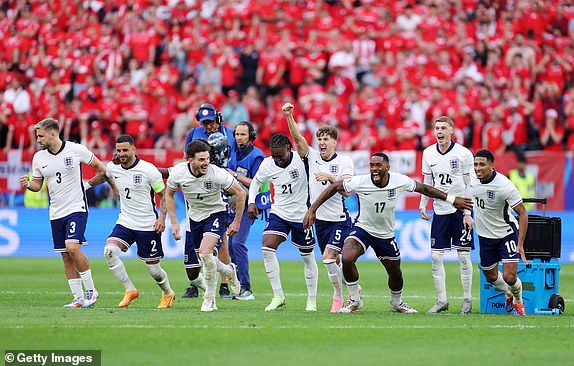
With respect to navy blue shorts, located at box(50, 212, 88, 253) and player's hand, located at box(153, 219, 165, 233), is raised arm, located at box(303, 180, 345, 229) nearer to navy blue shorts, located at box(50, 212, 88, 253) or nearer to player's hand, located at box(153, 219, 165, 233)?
player's hand, located at box(153, 219, 165, 233)

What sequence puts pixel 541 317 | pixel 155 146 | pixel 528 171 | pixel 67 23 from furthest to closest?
pixel 67 23
pixel 155 146
pixel 528 171
pixel 541 317

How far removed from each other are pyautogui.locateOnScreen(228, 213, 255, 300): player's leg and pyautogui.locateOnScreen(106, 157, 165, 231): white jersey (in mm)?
2317

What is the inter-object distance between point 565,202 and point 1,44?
18.8 metres

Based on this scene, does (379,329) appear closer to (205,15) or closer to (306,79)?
(306,79)

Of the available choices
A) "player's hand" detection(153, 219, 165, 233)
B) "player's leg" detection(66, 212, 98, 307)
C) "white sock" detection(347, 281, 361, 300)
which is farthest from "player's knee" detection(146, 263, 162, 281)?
"white sock" detection(347, 281, 361, 300)

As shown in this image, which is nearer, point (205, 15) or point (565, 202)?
point (565, 202)

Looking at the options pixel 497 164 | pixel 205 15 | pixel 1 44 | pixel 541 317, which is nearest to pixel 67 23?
pixel 1 44

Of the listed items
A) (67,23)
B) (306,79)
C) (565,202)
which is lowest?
(565,202)

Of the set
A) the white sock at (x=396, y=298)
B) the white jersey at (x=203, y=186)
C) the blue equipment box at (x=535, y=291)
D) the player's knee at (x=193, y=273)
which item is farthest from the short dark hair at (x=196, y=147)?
the blue equipment box at (x=535, y=291)

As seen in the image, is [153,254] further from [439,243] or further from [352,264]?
[439,243]

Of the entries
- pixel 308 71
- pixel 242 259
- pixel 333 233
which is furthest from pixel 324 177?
pixel 308 71

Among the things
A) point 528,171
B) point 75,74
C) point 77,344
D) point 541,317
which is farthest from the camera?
point 75,74

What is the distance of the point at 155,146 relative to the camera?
2825 cm

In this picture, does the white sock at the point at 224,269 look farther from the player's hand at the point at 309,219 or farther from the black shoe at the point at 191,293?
the player's hand at the point at 309,219
